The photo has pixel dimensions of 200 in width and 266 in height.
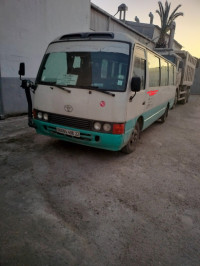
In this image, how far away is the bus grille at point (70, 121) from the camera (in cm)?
370

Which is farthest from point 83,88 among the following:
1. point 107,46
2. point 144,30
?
point 144,30

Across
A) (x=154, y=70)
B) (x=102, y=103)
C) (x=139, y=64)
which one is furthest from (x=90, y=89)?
(x=154, y=70)

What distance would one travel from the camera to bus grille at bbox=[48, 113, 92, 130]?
3697 mm

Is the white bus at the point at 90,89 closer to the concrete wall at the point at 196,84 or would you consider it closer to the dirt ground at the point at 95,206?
the dirt ground at the point at 95,206

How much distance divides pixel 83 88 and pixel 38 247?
2.59m

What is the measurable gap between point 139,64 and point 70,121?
190 centimetres

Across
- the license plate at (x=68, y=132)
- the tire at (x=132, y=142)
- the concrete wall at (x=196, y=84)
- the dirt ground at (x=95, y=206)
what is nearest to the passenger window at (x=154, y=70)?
the tire at (x=132, y=142)

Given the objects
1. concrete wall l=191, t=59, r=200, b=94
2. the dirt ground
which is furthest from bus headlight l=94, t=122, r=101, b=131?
concrete wall l=191, t=59, r=200, b=94

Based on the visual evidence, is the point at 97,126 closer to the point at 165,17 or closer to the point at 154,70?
the point at 154,70

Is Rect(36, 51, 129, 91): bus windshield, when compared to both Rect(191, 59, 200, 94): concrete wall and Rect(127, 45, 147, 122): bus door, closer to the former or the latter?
Rect(127, 45, 147, 122): bus door

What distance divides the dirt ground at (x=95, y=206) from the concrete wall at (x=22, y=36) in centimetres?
279

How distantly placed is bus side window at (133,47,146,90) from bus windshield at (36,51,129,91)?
32 centimetres

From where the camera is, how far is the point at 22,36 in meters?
7.06

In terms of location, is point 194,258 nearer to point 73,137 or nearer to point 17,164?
point 73,137
